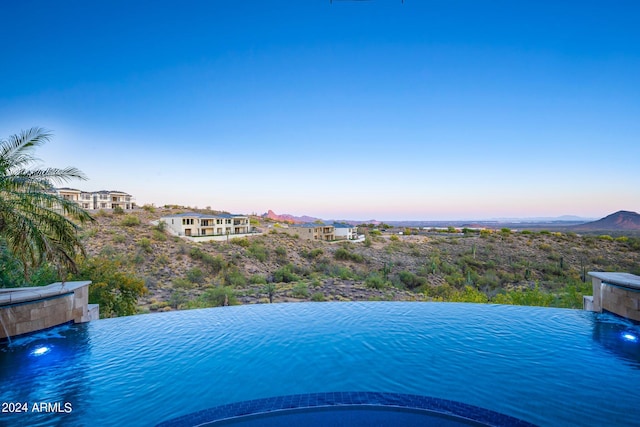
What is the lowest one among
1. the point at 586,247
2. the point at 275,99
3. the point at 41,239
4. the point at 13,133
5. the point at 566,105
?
the point at 586,247

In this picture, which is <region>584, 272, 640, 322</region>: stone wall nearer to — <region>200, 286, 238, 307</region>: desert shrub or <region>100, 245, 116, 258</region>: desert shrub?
<region>200, 286, 238, 307</region>: desert shrub

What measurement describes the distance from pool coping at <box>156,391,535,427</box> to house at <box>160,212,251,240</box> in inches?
1250

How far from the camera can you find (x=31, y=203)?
255 inches

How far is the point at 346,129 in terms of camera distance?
1812 cm

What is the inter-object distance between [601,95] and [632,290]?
→ 1038 centimetres

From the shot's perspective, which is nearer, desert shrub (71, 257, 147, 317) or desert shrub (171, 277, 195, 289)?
desert shrub (71, 257, 147, 317)

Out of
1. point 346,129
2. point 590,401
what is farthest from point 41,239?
point 346,129

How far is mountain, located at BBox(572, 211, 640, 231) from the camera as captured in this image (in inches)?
1555

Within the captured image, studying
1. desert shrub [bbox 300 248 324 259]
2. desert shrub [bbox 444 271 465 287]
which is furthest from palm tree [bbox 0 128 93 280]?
desert shrub [bbox 300 248 324 259]

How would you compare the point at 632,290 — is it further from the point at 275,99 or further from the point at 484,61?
the point at 275,99

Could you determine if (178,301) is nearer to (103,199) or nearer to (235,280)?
(235,280)

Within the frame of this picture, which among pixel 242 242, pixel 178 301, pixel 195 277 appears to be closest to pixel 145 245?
pixel 195 277

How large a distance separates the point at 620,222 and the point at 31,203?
5801 cm

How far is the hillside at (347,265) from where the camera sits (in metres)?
15.0
